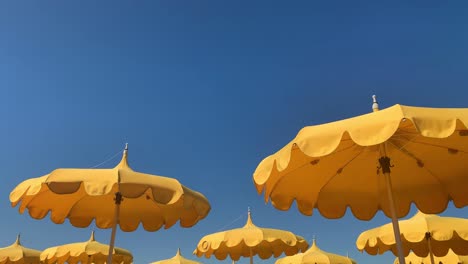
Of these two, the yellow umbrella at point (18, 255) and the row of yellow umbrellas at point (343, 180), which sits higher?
the yellow umbrella at point (18, 255)

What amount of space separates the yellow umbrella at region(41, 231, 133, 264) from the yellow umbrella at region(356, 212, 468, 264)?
8039 mm

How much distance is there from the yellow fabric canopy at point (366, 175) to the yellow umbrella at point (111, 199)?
1378 millimetres

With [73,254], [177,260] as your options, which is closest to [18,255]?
[73,254]

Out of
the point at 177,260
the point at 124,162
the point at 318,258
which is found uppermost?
the point at 124,162

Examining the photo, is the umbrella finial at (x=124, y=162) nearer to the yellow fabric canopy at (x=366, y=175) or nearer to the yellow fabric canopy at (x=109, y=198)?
the yellow fabric canopy at (x=109, y=198)

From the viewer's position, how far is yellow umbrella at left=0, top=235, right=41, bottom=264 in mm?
13756

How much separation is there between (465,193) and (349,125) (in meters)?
2.87

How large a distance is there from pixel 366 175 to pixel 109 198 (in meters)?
4.63

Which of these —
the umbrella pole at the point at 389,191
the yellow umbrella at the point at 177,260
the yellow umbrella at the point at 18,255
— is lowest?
the umbrella pole at the point at 389,191

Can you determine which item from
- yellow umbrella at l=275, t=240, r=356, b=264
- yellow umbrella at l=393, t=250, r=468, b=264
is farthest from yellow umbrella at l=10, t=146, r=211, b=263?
yellow umbrella at l=393, t=250, r=468, b=264

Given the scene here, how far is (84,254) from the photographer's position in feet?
42.2

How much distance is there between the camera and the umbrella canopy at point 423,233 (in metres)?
7.61

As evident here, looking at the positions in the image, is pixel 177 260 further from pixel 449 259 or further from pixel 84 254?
pixel 449 259

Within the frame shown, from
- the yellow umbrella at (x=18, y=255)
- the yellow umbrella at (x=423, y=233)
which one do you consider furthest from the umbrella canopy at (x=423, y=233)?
the yellow umbrella at (x=18, y=255)
